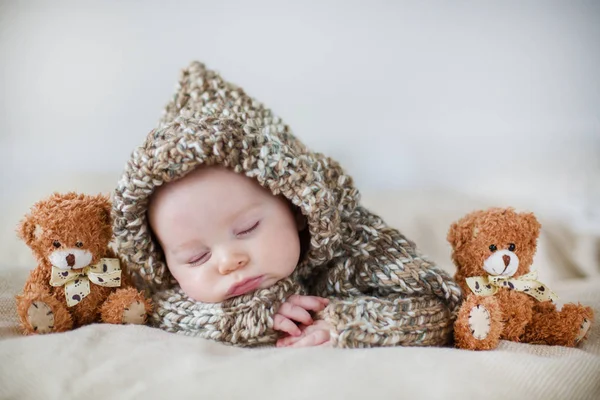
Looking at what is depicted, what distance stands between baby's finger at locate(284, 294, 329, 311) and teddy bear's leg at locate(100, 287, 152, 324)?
257 mm

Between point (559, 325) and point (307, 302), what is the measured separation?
0.43 meters

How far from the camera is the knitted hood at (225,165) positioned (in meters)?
0.93

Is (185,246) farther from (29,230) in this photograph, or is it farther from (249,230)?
(29,230)

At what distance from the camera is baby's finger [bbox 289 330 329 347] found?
0.93 metres

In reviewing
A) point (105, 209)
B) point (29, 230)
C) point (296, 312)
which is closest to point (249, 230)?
point (296, 312)

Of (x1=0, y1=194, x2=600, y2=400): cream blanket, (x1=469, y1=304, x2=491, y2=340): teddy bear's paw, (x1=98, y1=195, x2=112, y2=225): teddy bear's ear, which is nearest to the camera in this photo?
(x1=0, y1=194, x2=600, y2=400): cream blanket

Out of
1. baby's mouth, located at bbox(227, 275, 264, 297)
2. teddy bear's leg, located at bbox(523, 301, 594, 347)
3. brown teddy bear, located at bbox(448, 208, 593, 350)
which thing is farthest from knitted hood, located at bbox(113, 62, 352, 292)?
teddy bear's leg, located at bbox(523, 301, 594, 347)

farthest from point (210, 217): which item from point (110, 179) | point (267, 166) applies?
point (110, 179)

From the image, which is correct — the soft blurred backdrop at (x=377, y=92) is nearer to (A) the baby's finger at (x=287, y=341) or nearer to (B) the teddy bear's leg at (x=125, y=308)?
(B) the teddy bear's leg at (x=125, y=308)

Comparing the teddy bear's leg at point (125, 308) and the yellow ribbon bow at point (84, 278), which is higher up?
the yellow ribbon bow at point (84, 278)

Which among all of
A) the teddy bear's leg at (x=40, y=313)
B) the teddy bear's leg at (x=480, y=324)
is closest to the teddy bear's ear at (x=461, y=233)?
the teddy bear's leg at (x=480, y=324)

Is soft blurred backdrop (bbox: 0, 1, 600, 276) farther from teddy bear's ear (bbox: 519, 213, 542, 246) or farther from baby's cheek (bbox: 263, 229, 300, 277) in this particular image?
baby's cheek (bbox: 263, 229, 300, 277)

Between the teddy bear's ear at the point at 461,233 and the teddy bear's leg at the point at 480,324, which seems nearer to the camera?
the teddy bear's leg at the point at 480,324

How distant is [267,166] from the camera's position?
3.12 feet
